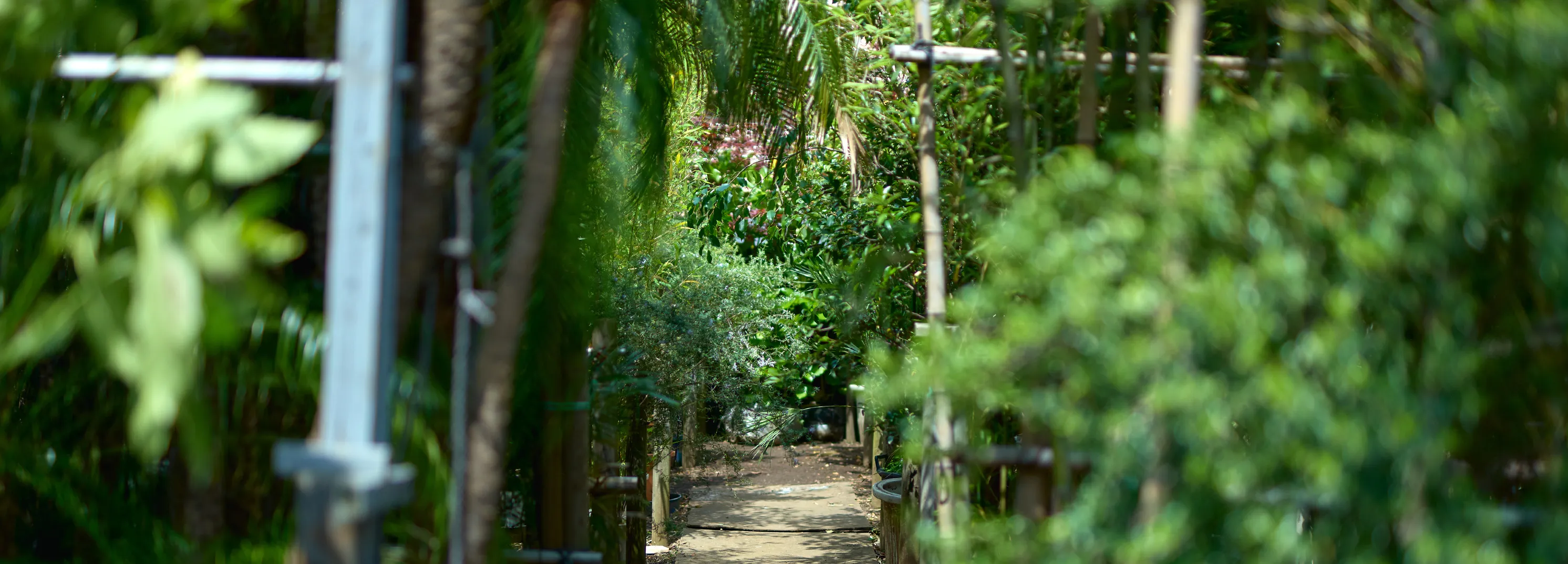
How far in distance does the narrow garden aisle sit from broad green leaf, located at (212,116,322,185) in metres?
6.81

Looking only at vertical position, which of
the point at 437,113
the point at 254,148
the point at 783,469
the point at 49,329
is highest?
the point at 437,113

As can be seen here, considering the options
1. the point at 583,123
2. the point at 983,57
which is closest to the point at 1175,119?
the point at 983,57

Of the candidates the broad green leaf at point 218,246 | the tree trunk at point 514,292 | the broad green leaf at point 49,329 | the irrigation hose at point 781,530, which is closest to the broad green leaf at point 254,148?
the broad green leaf at point 218,246

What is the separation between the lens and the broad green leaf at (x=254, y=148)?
1399 mm

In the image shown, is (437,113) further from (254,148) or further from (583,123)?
(583,123)

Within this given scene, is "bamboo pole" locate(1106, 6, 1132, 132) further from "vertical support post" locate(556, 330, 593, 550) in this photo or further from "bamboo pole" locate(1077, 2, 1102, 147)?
"vertical support post" locate(556, 330, 593, 550)

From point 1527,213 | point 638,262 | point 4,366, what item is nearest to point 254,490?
point 4,366

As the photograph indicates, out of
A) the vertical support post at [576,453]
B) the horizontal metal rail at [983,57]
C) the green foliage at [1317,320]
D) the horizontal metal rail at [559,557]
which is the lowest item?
the horizontal metal rail at [559,557]

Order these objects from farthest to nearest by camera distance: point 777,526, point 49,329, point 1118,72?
point 777,526 < point 1118,72 < point 49,329

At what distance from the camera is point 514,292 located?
184 cm

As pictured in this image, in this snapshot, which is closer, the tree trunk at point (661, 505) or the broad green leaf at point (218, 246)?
the broad green leaf at point (218, 246)

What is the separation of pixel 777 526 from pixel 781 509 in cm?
88

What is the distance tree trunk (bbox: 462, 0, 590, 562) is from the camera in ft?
5.99

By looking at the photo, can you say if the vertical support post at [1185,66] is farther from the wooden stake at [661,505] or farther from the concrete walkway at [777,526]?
the wooden stake at [661,505]
